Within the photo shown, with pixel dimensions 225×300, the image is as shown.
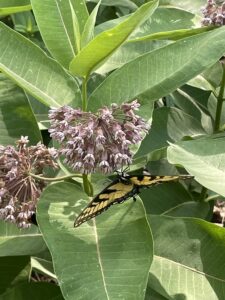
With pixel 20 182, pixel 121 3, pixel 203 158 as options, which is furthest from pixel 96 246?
pixel 121 3

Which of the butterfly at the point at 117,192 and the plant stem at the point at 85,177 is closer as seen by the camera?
the butterfly at the point at 117,192

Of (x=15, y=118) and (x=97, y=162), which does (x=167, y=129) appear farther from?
(x=97, y=162)

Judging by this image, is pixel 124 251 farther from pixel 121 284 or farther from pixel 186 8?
pixel 186 8

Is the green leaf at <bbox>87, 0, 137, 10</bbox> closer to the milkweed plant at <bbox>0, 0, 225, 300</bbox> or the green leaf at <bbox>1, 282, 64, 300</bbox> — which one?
the milkweed plant at <bbox>0, 0, 225, 300</bbox>

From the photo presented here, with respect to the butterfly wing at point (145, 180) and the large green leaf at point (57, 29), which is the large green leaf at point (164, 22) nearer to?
the large green leaf at point (57, 29)

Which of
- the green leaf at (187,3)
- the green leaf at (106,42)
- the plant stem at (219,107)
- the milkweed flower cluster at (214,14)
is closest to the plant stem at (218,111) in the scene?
the plant stem at (219,107)

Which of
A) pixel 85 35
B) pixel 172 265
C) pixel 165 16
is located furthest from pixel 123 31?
pixel 165 16
